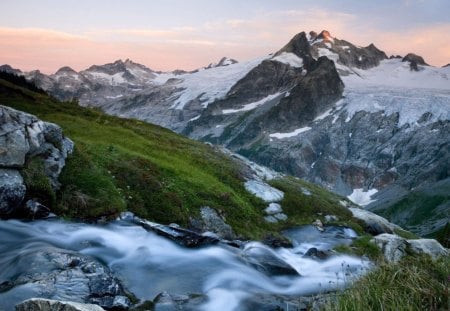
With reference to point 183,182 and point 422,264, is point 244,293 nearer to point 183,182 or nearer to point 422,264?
point 422,264

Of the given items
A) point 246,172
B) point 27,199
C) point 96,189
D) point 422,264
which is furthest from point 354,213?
point 422,264

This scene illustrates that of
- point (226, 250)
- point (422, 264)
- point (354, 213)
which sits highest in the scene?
point (422, 264)

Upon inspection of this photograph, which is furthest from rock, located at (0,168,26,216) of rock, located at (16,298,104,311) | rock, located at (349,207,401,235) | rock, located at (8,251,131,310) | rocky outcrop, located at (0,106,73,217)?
rock, located at (349,207,401,235)

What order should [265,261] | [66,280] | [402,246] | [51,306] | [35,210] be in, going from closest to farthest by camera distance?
[51,306] → [66,280] → [35,210] → [265,261] → [402,246]

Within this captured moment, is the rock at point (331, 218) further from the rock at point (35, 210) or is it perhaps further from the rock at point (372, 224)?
the rock at point (35, 210)

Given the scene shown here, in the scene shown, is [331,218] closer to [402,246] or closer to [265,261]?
[402,246]

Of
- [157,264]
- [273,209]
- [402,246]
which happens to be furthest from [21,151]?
[402,246]

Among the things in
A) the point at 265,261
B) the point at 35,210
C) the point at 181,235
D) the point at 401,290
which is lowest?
the point at 265,261

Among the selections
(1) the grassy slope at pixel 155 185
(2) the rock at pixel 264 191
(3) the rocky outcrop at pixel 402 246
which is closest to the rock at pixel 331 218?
(1) the grassy slope at pixel 155 185

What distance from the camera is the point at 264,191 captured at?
112 feet

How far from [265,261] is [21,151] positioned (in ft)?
40.1

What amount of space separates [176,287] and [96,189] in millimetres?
8479

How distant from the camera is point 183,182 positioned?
29031 mm

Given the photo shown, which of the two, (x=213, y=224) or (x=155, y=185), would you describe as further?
(x=155, y=185)
